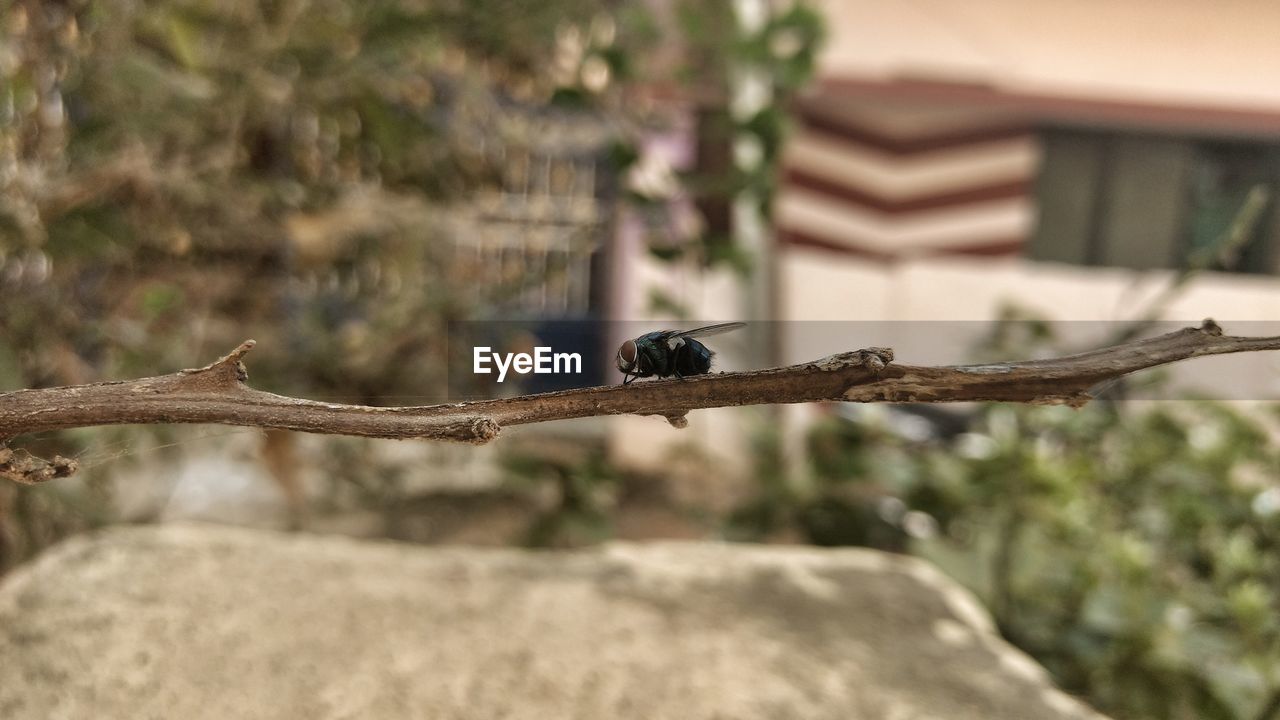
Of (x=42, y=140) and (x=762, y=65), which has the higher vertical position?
(x=762, y=65)

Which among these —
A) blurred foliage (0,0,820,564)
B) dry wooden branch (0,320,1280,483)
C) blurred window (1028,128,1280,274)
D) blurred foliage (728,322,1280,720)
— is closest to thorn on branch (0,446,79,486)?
dry wooden branch (0,320,1280,483)

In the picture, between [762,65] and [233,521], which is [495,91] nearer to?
[762,65]

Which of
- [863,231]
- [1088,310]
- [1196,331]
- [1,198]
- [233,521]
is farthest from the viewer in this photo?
[863,231]

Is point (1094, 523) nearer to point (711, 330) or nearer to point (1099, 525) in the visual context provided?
point (1099, 525)

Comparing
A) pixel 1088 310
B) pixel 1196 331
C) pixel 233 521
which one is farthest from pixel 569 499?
pixel 1196 331

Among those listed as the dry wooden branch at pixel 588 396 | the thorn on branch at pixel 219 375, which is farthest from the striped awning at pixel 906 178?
the thorn on branch at pixel 219 375

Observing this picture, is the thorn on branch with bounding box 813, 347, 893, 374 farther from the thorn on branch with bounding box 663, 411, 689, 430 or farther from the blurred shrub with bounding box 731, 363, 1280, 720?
the blurred shrub with bounding box 731, 363, 1280, 720

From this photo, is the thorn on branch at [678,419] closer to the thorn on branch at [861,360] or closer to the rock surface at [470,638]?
the thorn on branch at [861,360]

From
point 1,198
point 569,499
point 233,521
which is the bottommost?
point 233,521
